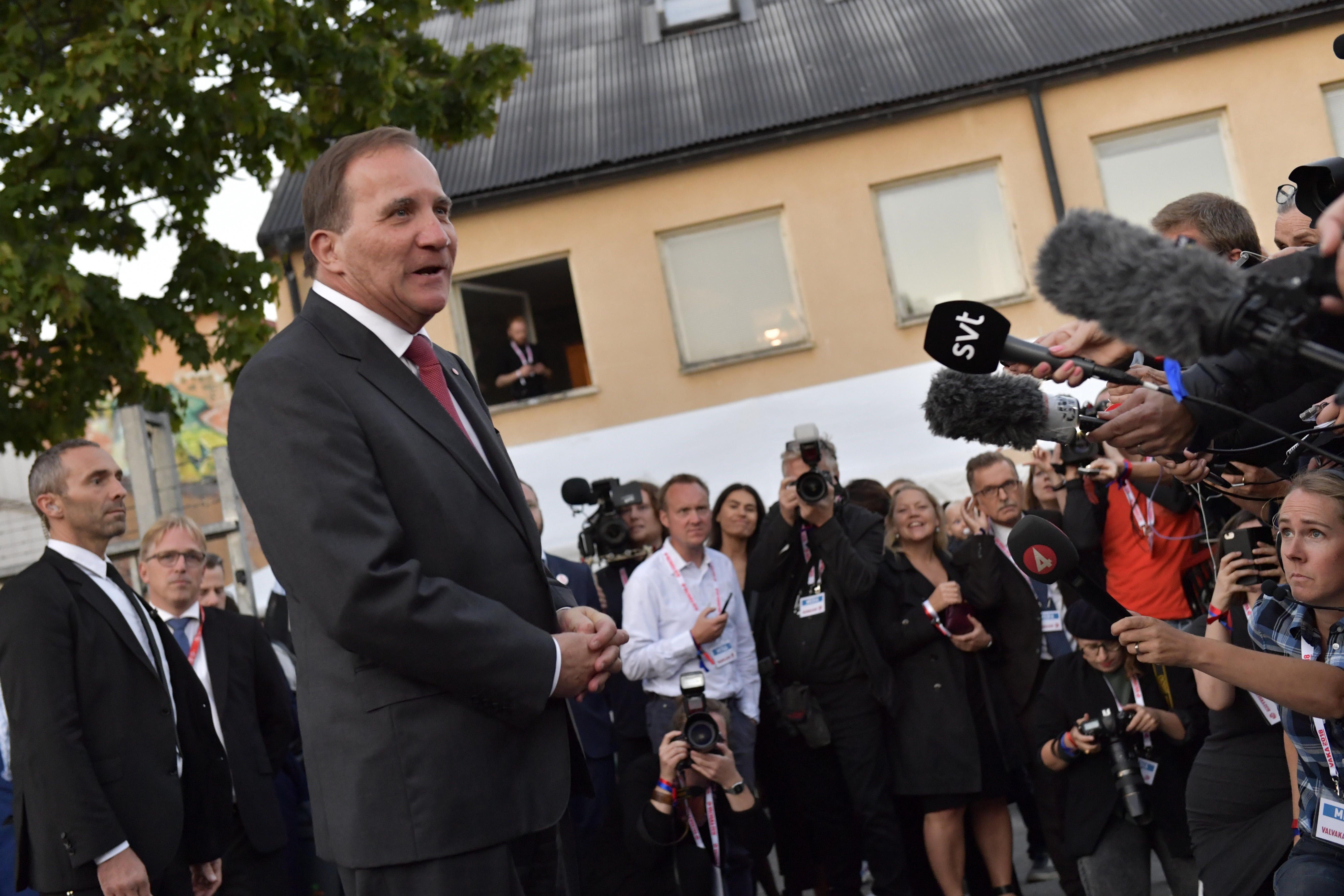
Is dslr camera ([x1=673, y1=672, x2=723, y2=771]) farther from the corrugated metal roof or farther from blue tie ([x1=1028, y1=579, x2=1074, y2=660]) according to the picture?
the corrugated metal roof

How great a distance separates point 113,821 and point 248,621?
70.8 inches

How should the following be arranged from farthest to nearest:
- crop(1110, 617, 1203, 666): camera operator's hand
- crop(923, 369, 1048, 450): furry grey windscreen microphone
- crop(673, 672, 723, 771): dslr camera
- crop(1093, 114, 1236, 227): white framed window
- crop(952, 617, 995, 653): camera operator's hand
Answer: crop(1093, 114, 1236, 227): white framed window → crop(952, 617, 995, 653): camera operator's hand → crop(673, 672, 723, 771): dslr camera → crop(1110, 617, 1203, 666): camera operator's hand → crop(923, 369, 1048, 450): furry grey windscreen microphone

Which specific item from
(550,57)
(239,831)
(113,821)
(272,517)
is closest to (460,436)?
(272,517)

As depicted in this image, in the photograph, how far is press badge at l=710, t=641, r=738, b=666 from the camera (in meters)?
6.38

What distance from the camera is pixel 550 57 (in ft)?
56.5

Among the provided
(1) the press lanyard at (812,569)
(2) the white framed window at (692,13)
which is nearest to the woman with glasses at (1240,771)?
(1) the press lanyard at (812,569)

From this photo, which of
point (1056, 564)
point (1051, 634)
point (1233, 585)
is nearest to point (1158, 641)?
point (1056, 564)

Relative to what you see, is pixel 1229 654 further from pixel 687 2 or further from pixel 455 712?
pixel 687 2

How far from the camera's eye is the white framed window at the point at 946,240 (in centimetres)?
1438

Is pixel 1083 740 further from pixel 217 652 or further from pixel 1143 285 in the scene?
pixel 1143 285

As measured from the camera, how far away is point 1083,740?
5586 mm

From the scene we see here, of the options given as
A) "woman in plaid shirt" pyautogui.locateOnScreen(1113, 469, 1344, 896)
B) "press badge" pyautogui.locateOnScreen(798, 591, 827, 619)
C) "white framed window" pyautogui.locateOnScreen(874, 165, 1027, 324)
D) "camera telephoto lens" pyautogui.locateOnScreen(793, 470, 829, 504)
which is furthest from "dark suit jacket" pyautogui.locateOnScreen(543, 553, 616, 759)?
"white framed window" pyautogui.locateOnScreen(874, 165, 1027, 324)

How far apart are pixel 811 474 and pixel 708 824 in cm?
174

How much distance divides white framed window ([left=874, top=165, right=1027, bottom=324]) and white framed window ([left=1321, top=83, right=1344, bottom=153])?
140 inches
